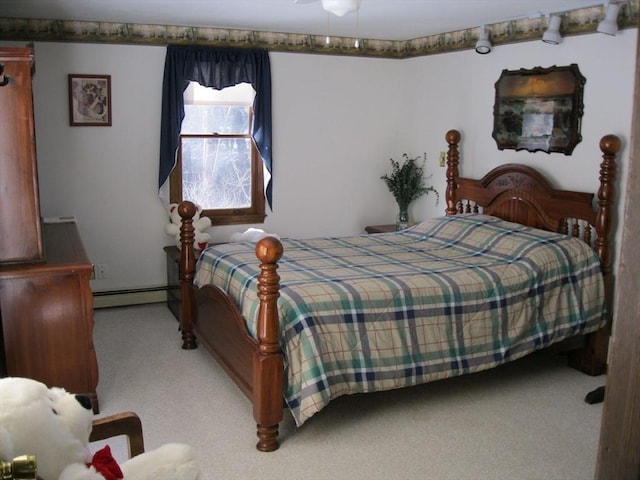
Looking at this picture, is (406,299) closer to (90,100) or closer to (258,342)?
(258,342)

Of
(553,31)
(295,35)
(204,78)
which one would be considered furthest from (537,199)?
(204,78)

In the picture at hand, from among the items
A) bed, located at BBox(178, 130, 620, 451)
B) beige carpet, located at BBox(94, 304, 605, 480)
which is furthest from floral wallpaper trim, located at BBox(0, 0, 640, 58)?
beige carpet, located at BBox(94, 304, 605, 480)

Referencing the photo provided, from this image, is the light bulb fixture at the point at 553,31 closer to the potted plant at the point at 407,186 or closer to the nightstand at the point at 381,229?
the potted plant at the point at 407,186

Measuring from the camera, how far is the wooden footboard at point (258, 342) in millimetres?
3010

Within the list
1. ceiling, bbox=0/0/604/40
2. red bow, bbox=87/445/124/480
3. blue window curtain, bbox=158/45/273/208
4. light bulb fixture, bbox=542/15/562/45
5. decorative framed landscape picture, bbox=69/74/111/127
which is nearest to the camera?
red bow, bbox=87/445/124/480

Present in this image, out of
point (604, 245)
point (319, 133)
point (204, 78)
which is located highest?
point (204, 78)

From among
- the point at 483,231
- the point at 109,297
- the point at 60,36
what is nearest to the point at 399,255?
the point at 483,231

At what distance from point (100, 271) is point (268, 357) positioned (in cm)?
265

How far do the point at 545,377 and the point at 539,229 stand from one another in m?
0.96

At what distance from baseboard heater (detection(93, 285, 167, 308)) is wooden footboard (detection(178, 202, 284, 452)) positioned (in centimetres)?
130

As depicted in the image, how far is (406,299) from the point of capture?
3.39 meters

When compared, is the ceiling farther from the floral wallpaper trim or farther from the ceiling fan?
the ceiling fan

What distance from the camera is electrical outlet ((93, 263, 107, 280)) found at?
17.0 ft

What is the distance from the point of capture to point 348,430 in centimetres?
329
